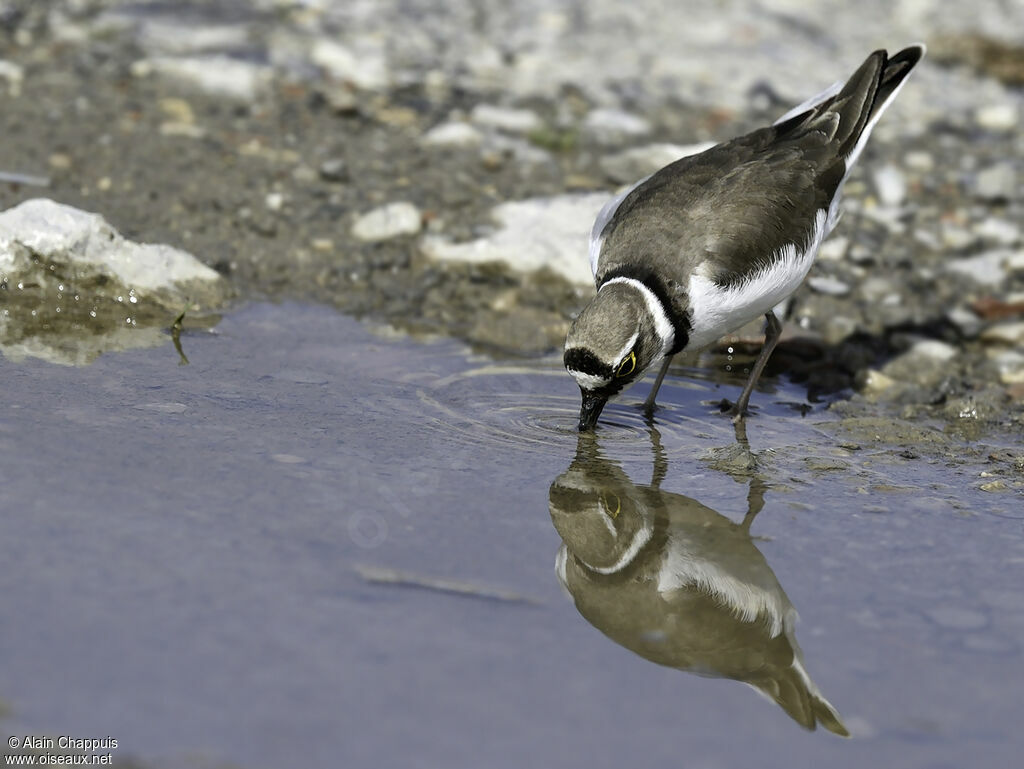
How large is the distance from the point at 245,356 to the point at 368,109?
12.5ft

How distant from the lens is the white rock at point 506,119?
31.4ft

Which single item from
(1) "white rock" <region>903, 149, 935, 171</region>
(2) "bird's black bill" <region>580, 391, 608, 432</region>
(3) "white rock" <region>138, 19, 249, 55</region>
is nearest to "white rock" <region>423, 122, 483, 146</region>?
(3) "white rock" <region>138, 19, 249, 55</region>

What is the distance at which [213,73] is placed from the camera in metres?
9.77

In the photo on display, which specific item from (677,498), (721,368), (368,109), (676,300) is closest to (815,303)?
(721,368)

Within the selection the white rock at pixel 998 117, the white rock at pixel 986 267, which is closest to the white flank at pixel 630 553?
the white rock at pixel 986 267

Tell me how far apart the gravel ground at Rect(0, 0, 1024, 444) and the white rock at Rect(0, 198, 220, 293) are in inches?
12.0

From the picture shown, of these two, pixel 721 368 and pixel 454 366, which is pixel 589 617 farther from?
pixel 721 368

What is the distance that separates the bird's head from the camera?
5.64m

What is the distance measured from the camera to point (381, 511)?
4.65 meters

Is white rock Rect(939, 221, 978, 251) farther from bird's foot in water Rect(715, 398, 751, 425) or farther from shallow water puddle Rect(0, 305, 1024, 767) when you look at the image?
shallow water puddle Rect(0, 305, 1024, 767)

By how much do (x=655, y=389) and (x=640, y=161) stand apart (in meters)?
2.60

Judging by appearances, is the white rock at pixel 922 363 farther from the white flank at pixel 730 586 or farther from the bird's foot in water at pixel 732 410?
the white flank at pixel 730 586

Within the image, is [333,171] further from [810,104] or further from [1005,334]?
[1005,334]

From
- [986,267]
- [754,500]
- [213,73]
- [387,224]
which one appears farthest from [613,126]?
[754,500]
